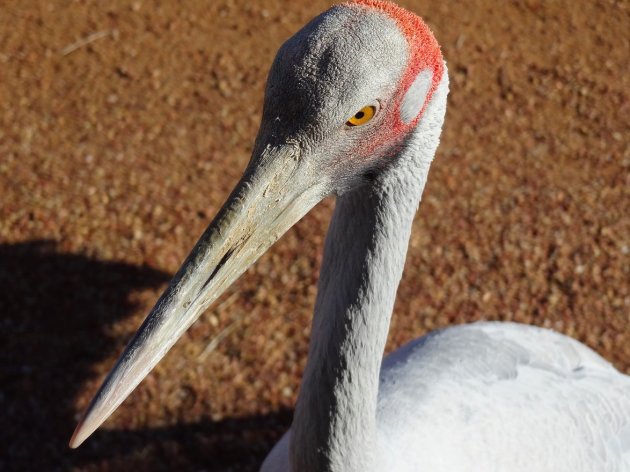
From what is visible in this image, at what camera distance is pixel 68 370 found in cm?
362

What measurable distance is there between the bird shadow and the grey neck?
1510 millimetres

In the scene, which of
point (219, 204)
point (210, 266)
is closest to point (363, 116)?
point (210, 266)

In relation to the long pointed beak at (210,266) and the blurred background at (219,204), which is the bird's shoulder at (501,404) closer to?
the long pointed beak at (210,266)

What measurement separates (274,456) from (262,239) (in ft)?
3.97

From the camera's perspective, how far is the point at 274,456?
8.87ft

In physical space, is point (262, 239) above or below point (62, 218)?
above

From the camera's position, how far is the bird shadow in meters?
3.40

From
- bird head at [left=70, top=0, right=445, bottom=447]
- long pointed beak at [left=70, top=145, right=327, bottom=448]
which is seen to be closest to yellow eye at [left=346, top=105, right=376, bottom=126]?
bird head at [left=70, top=0, right=445, bottom=447]

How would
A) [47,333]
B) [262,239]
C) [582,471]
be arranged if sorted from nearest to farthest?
[262,239], [582,471], [47,333]

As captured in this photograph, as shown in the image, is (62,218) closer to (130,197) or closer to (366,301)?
(130,197)

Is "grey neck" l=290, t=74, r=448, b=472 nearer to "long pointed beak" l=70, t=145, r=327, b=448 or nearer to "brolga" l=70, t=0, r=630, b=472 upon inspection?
"brolga" l=70, t=0, r=630, b=472

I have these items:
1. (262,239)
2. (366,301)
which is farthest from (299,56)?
(366,301)

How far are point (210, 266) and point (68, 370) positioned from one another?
7.30 feet

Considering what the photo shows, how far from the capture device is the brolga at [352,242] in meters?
1.63
